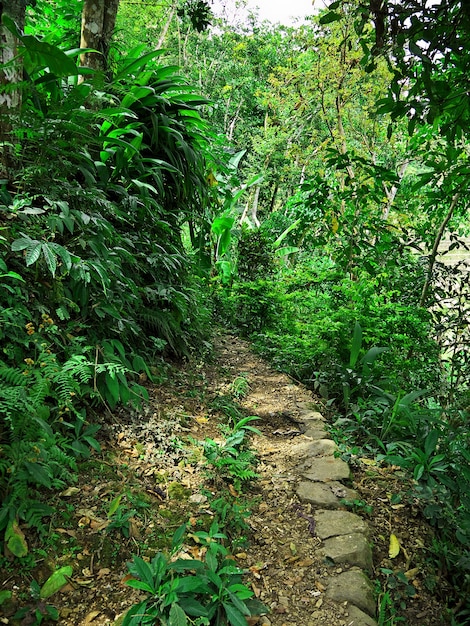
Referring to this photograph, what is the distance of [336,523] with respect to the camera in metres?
2.17

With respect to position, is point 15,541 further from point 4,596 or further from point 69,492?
point 69,492

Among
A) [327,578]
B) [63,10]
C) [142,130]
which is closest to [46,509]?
[327,578]

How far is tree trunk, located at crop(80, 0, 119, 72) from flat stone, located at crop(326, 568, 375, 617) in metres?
3.40

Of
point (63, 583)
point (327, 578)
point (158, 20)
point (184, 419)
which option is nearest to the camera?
point (63, 583)

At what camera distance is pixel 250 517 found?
2117mm

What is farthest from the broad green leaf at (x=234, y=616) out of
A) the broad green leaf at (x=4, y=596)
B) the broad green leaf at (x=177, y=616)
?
the broad green leaf at (x=4, y=596)

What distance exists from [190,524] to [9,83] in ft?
7.16

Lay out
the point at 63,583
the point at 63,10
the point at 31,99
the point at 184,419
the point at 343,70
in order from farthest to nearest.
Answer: the point at 343,70, the point at 63,10, the point at 184,419, the point at 31,99, the point at 63,583

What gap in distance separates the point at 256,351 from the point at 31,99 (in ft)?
10.3

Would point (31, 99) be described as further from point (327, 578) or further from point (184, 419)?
point (327, 578)

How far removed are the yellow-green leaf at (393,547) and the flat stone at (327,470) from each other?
0.39 metres

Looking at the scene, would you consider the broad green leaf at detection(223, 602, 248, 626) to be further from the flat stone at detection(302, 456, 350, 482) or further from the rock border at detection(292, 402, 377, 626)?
the flat stone at detection(302, 456, 350, 482)

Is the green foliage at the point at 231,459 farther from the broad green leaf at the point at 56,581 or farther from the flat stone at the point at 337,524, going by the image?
the broad green leaf at the point at 56,581

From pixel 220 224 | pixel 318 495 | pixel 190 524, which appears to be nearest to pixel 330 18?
pixel 190 524
